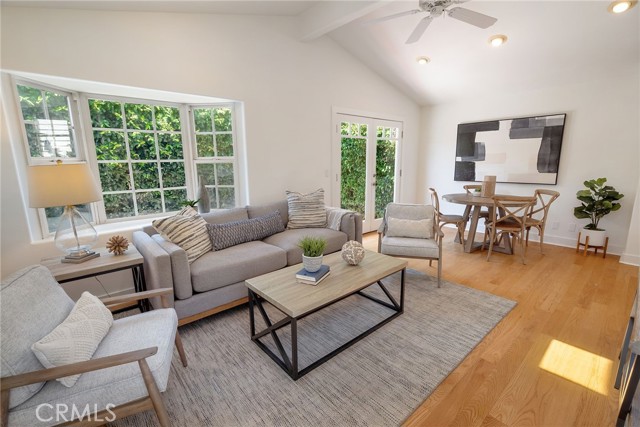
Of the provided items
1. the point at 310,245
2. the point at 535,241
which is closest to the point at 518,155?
the point at 535,241

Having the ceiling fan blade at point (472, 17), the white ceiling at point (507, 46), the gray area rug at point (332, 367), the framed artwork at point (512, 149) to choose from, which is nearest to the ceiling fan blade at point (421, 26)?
the ceiling fan blade at point (472, 17)

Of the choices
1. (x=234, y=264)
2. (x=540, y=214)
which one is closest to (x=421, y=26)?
(x=234, y=264)

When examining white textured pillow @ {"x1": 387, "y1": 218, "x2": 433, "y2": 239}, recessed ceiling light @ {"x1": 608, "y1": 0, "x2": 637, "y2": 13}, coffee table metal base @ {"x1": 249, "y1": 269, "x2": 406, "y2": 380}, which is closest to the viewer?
coffee table metal base @ {"x1": 249, "y1": 269, "x2": 406, "y2": 380}

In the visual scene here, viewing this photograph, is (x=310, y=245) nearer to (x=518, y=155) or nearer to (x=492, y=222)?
(x=492, y=222)

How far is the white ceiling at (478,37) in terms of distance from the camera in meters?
2.76

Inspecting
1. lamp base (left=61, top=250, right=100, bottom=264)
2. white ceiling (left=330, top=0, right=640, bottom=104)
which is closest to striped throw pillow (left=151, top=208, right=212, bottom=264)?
lamp base (left=61, top=250, right=100, bottom=264)

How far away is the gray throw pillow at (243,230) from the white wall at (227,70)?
1.66 feet

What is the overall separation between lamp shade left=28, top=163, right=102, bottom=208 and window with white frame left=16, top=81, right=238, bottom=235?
0.71 metres

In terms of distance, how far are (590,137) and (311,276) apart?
445 cm

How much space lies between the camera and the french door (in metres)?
4.37

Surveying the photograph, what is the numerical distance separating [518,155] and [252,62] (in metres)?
4.14

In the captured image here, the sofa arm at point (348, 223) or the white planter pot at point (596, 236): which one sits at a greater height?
the sofa arm at point (348, 223)

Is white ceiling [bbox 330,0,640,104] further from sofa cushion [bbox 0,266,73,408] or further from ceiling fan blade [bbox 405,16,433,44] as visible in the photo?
sofa cushion [bbox 0,266,73,408]

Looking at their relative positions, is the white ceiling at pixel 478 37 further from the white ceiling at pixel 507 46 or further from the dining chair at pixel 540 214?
the dining chair at pixel 540 214
